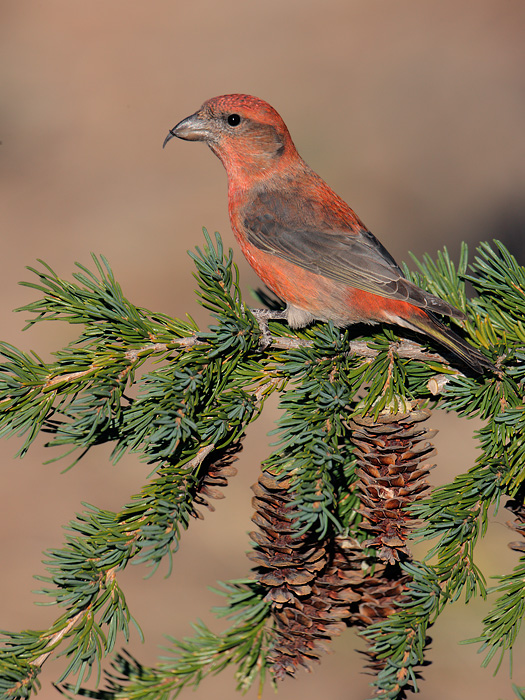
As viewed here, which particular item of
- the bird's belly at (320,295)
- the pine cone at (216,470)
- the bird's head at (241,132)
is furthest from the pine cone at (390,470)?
A: the bird's head at (241,132)

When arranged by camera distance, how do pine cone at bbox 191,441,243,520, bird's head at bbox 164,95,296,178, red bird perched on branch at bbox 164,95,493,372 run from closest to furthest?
pine cone at bbox 191,441,243,520, red bird perched on branch at bbox 164,95,493,372, bird's head at bbox 164,95,296,178

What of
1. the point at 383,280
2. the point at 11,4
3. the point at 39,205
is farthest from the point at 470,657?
the point at 11,4

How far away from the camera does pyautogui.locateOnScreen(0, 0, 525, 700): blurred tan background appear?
4523 mm

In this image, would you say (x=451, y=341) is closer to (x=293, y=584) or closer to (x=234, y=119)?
(x=293, y=584)

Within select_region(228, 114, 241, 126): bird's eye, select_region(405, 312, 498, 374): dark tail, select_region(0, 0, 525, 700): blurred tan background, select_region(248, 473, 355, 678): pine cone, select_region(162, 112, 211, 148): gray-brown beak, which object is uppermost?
select_region(0, 0, 525, 700): blurred tan background

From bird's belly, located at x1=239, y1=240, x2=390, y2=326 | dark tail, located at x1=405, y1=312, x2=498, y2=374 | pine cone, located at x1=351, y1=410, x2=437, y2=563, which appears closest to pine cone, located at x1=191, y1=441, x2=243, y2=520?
pine cone, located at x1=351, y1=410, x2=437, y2=563

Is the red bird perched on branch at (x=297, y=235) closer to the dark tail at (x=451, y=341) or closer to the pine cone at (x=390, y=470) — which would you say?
the dark tail at (x=451, y=341)

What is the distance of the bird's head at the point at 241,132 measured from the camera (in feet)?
10.7

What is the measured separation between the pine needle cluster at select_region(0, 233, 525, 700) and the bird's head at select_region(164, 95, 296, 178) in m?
1.53

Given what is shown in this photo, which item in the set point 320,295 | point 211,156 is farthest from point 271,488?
point 211,156

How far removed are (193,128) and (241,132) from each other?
24 cm

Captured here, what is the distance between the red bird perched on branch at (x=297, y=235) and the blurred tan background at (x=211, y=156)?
6.90 feet

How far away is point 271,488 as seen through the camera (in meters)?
1.78

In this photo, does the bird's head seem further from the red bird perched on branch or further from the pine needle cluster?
the pine needle cluster
